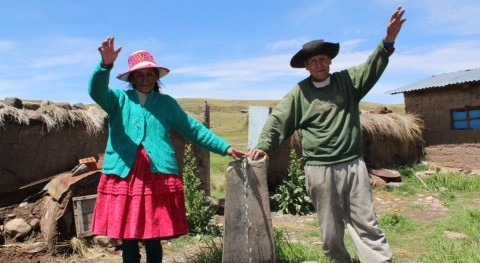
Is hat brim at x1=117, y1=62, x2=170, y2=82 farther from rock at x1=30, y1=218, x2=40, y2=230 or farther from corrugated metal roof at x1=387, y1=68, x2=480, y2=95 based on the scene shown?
corrugated metal roof at x1=387, y1=68, x2=480, y2=95

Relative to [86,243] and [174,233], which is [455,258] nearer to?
[174,233]

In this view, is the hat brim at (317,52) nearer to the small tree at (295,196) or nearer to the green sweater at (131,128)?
the green sweater at (131,128)

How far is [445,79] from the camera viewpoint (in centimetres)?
1363

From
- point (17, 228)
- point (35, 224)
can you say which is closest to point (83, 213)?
point (35, 224)

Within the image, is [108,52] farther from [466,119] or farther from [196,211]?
[466,119]

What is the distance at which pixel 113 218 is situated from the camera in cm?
291

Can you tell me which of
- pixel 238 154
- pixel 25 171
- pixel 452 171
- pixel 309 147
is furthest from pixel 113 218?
pixel 452 171

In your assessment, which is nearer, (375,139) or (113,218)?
(113,218)

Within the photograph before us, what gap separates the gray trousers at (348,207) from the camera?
3299 mm

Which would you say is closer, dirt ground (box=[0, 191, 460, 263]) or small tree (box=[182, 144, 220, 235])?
dirt ground (box=[0, 191, 460, 263])

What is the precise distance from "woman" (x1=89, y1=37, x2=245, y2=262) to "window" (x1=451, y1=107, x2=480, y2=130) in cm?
1173

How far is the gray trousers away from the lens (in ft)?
10.8

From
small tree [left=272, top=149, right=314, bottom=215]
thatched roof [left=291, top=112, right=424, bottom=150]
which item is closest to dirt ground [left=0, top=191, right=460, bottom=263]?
small tree [left=272, top=149, right=314, bottom=215]

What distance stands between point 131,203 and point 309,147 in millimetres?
1417
